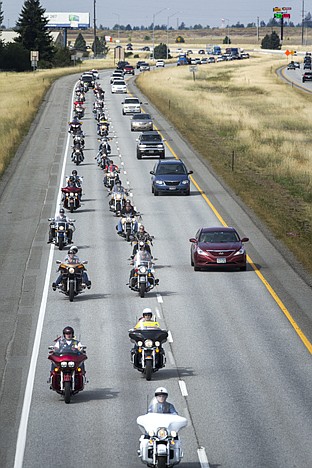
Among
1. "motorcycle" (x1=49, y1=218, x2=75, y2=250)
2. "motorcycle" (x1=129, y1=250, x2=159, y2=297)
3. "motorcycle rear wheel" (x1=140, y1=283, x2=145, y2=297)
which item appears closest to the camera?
"motorcycle" (x1=129, y1=250, x2=159, y2=297)

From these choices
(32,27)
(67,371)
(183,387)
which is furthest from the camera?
(32,27)

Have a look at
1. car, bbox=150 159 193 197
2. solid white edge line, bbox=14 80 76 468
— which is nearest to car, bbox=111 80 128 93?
car, bbox=150 159 193 197

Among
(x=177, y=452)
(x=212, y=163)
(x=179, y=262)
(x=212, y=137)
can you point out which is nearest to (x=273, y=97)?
(x=212, y=137)

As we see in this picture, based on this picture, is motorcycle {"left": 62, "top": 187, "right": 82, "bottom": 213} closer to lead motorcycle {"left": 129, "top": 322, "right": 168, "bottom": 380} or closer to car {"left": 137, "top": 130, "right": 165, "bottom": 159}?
car {"left": 137, "top": 130, "right": 165, "bottom": 159}

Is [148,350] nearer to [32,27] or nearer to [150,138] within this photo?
[150,138]

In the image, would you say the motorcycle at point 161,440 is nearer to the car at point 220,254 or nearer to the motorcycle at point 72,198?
the car at point 220,254

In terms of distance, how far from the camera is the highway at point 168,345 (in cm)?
1931

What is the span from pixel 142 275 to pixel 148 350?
28.1 feet

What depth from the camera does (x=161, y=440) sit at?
16.7 metres

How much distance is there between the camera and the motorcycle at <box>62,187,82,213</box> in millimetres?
48906

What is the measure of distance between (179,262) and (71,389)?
16.6m

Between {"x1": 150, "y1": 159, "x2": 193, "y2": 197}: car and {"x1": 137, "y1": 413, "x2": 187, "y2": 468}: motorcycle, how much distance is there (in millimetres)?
37670

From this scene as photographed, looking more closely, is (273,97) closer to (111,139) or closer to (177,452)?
(111,139)

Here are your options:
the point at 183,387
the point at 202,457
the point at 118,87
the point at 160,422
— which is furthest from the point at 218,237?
the point at 118,87
